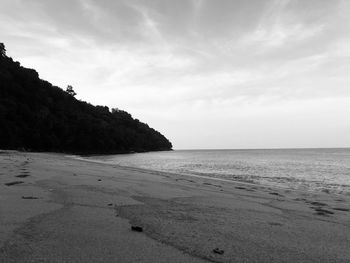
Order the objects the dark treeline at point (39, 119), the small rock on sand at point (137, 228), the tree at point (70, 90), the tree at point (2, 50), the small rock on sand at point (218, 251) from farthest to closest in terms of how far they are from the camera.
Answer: the tree at point (70, 90), the tree at point (2, 50), the dark treeline at point (39, 119), the small rock on sand at point (137, 228), the small rock on sand at point (218, 251)

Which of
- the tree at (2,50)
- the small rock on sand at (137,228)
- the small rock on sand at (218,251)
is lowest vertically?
the small rock on sand at (218,251)

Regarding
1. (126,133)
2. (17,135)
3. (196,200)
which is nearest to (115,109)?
(126,133)

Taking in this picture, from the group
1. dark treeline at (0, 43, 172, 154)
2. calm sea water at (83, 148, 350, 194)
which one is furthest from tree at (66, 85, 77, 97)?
calm sea water at (83, 148, 350, 194)

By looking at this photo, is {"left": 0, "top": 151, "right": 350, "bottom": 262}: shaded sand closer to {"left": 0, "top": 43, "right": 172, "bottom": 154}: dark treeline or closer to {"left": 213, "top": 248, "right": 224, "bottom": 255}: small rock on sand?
{"left": 213, "top": 248, "right": 224, "bottom": 255}: small rock on sand

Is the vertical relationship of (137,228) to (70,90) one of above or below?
below

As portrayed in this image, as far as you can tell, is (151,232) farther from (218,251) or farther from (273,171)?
(273,171)

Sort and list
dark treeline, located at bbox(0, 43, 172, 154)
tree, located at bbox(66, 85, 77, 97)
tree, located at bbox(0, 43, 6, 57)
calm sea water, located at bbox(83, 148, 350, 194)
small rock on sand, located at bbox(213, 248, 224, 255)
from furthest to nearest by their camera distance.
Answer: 1. tree, located at bbox(66, 85, 77, 97)
2. tree, located at bbox(0, 43, 6, 57)
3. dark treeline, located at bbox(0, 43, 172, 154)
4. calm sea water, located at bbox(83, 148, 350, 194)
5. small rock on sand, located at bbox(213, 248, 224, 255)

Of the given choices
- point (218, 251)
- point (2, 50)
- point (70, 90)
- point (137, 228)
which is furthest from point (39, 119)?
point (218, 251)

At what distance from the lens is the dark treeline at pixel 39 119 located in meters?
62.8

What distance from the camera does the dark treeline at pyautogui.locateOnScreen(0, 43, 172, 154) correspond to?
62.8 m

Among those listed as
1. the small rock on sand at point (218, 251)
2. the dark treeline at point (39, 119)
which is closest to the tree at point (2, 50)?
the dark treeline at point (39, 119)

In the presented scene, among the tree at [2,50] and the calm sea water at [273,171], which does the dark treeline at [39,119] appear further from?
the calm sea water at [273,171]

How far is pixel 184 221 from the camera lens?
4.38 m

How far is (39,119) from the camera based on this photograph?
72562 millimetres
